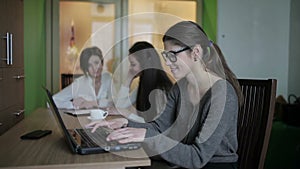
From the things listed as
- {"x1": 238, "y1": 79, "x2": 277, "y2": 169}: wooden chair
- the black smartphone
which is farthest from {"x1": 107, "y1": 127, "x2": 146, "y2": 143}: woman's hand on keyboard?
{"x1": 238, "y1": 79, "x2": 277, "y2": 169}: wooden chair

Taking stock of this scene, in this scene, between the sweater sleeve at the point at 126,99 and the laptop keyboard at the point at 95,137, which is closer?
the laptop keyboard at the point at 95,137

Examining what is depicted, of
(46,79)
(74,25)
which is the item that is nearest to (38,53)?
(46,79)

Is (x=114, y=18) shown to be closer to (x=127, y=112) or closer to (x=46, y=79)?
(x=46, y=79)

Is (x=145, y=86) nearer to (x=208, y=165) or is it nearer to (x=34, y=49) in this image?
(x=208, y=165)

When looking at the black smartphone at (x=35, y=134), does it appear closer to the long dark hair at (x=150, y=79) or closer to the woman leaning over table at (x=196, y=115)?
the woman leaning over table at (x=196, y=115)

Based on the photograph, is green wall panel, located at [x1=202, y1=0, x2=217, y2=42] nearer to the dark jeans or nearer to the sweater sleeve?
the sweater sleeve

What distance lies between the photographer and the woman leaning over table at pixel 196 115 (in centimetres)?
106

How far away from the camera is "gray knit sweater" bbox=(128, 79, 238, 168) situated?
41.1 inches

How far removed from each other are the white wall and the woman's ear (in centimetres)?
262

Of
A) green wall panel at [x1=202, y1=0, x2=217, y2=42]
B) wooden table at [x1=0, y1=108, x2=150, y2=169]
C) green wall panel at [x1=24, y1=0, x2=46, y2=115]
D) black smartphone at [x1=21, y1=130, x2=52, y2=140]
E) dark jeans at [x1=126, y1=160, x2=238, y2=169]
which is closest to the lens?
wooden table at [x1=0, y1=108, x2=150, y2=169]

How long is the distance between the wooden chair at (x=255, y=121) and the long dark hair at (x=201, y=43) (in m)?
0.10

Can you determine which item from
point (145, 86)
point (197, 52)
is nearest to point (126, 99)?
point (145, 86)

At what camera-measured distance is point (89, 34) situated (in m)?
4.10

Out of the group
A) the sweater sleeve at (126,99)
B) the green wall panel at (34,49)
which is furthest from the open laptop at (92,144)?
the green wall panel at (34,49)
